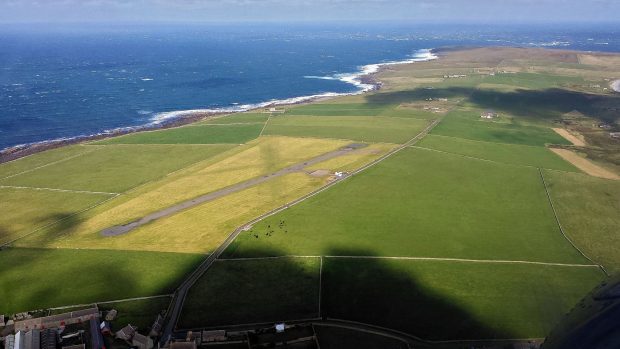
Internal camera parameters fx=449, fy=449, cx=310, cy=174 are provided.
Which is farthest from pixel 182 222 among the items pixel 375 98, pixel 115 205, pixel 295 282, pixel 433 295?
pixel 375 98

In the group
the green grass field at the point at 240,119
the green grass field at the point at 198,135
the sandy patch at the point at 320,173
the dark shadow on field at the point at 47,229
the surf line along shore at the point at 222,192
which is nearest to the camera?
the dark shadow on field at the point at 47,229

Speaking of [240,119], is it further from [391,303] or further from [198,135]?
[391,303]

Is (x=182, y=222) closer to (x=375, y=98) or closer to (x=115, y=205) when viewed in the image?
(x=115, y=205)

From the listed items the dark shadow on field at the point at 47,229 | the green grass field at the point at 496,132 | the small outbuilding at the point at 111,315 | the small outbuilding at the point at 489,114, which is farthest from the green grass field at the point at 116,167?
the small outbuilding at the point at 489,114

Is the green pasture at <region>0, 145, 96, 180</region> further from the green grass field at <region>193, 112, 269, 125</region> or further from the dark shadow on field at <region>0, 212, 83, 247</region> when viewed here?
the green grass field at <region>193, 112, 269, 125</region>

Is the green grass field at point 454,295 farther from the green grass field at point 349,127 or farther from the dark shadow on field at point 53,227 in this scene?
the green grass field at point 349,127

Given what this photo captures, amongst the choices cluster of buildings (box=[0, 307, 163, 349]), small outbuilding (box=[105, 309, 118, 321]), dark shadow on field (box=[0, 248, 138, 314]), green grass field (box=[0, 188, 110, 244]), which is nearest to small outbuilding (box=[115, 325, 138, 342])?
cluster of buildings (box=[0, 307, 163, 349])

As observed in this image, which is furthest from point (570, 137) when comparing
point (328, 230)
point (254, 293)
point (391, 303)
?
point (254, 293)

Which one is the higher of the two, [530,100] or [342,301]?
[530,100]
